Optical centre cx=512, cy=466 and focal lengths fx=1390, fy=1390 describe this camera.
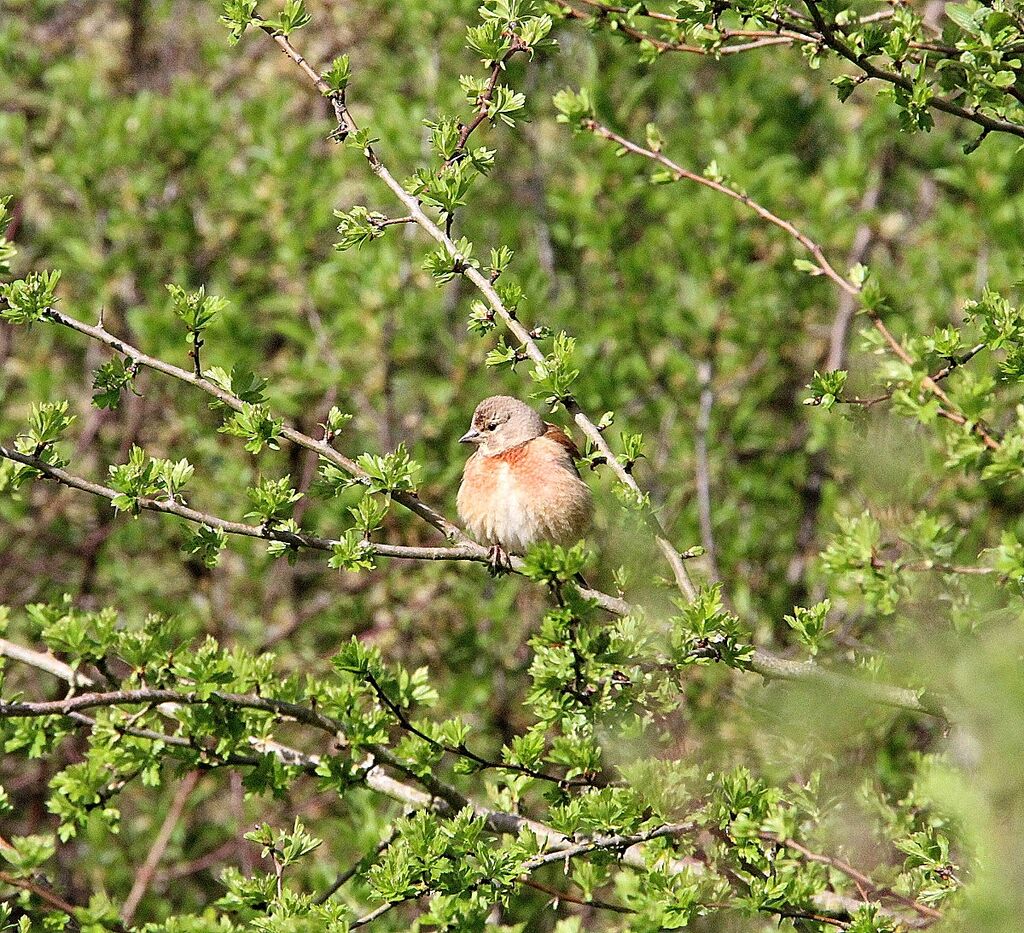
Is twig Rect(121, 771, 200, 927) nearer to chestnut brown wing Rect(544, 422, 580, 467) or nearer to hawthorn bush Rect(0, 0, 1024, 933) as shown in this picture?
hawthorn bush Rect(0, 0, 1024, 933)

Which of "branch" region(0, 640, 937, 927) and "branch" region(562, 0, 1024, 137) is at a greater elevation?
"branch" region(562, 0, 1024, 137)

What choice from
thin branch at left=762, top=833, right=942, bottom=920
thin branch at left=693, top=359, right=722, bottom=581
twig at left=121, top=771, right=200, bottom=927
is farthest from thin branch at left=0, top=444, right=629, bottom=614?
thin branch at left=693, top=359, right=722, bottom=581

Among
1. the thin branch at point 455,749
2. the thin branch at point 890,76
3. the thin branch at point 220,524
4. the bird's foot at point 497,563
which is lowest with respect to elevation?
the thin branch at point 455,749

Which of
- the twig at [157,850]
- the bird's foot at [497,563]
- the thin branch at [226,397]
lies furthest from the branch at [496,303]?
the twig at [157,850]

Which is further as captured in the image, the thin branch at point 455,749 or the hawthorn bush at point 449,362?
the hawthorn bush at point 449,362

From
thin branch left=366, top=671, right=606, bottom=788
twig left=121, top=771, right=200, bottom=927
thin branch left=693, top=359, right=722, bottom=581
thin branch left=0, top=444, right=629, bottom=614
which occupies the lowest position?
twig left=121, top=771, right=200, bottom=927

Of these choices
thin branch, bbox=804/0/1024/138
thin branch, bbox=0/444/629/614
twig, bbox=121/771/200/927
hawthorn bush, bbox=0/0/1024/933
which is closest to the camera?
thin branch, bbox=804/0/1024/138

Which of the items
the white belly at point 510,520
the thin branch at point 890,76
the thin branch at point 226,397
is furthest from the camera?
the white belly at point 510,520

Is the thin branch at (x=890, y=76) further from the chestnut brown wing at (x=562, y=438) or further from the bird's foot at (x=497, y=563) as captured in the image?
the chestnut brown wing at (x=562, y=438)

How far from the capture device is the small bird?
507 centimetres

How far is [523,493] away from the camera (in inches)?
201

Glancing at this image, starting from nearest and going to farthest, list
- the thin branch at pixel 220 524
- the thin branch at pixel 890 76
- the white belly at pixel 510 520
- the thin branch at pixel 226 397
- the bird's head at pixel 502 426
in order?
the thin branch at pixel 890 76
the thin branch at pixel 220 524
the thin branch at pixel 226 397
the white belly at pixel 510 520
the bird's head at pixel 502 426

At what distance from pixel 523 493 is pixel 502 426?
1.88ft

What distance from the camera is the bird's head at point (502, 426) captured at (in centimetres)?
554
